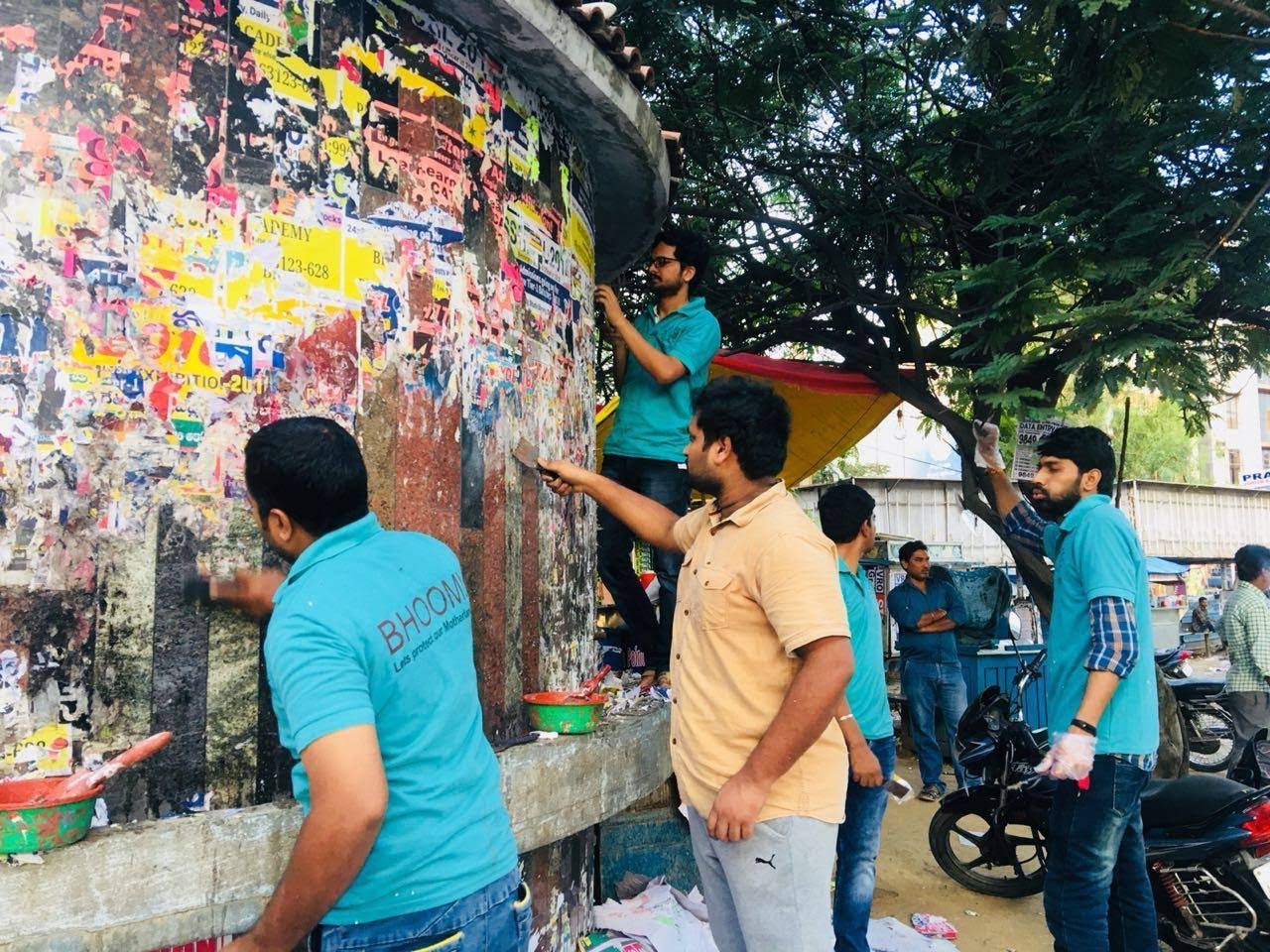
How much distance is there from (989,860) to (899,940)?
124 centimetres

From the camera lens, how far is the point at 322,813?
1.50 metres

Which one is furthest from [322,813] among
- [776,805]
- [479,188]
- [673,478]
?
[673,478]

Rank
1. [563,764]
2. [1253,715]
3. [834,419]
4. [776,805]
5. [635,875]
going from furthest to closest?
[834,419] < [1253,715] < [635,875] < [563,764] < [776,805]

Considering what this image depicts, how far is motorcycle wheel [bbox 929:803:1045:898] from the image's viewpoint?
17.5 feet

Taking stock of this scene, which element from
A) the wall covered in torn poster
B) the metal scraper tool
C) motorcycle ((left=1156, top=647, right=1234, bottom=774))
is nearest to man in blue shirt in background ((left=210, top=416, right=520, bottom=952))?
the wall covered in torn poster

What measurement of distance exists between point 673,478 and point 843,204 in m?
3.68

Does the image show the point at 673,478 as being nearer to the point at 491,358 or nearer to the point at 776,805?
the point at 491,358

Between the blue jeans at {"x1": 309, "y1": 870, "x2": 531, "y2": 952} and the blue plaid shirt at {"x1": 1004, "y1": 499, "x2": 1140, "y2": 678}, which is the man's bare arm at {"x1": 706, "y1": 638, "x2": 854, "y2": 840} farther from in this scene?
the blue plaid shirt at {"x1": 1004, "y1": 499, "x2": 1140, "y2": 678}

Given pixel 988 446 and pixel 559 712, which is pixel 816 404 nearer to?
pixel 988 446

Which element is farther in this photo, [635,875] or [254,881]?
[635,875]

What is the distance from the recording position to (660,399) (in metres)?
4.23


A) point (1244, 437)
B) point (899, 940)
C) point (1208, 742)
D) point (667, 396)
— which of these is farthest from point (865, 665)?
point (1244, 437)

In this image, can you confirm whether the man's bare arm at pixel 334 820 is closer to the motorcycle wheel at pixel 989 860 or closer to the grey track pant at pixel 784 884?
the grey track pant at pixel 784 884

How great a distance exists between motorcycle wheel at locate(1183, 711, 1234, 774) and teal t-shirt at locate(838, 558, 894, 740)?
16.8 ft
